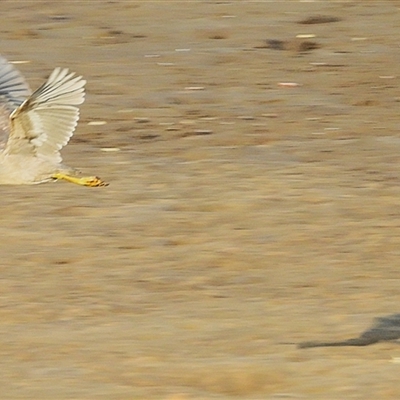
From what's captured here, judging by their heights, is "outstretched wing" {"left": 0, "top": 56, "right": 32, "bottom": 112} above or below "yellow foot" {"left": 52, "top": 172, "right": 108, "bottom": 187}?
above

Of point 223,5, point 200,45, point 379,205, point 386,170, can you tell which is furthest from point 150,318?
point 223,5

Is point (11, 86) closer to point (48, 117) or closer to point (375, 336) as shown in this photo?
point (48, 117)

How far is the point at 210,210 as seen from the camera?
810 cm

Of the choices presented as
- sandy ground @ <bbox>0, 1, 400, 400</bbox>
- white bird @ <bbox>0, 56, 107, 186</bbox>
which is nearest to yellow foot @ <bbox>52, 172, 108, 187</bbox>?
white bird @ <bbox>0, 56, 107, 186</bbox>

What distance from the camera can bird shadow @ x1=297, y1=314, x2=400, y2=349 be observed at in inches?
241

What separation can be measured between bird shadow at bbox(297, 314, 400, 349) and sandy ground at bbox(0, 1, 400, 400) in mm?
66

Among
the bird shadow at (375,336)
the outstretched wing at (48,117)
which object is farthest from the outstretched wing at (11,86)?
the bird shadow at (375,336)

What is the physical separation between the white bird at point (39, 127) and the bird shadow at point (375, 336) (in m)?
1.68

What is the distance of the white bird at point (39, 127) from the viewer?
6.77 metres

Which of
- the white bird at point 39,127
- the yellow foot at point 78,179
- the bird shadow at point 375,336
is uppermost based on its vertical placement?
the white bird at point 39,127

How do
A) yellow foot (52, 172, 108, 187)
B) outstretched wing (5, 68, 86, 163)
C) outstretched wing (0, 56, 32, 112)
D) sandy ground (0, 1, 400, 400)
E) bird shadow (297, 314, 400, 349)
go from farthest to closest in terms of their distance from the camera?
outstretched wing (0, 56, 32, 112) < yellow foot (52, 172, 108, 187) < outstretched wing (5, 68, 86, 163) < bird shadow (297, 314, 400, 349) < sandy ground (0, 1, 400, 400)

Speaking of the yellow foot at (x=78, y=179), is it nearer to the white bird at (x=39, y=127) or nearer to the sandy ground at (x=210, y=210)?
the white bird at (x=39, y=127)

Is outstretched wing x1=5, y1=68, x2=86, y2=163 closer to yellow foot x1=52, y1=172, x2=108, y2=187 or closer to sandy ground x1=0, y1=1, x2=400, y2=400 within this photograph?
yellow foot x1=52, y1=172, x2=108, y2=187

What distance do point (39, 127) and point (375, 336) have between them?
190 cm
